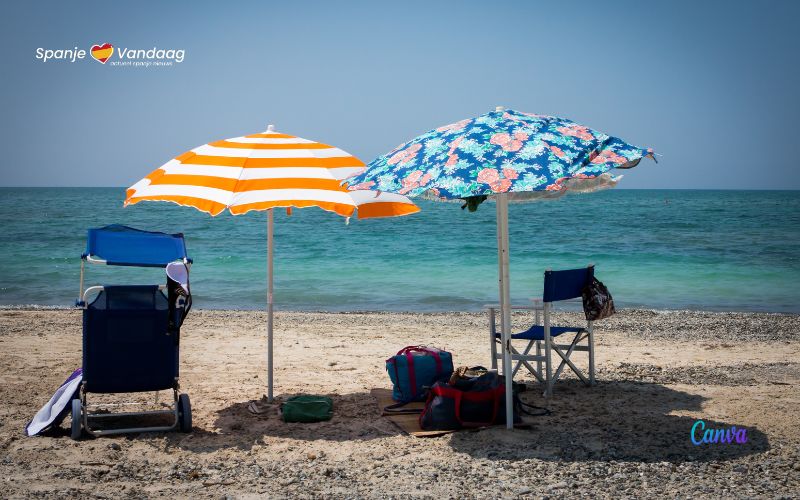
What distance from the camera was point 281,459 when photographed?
13.8ft

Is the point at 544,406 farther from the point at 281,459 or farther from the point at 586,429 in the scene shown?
the point at 281,459

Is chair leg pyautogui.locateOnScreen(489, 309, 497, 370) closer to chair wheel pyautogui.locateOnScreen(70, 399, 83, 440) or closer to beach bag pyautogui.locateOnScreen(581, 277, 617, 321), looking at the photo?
beach bag pyautogui.locateOnScreen(581, 277, 617, 321)

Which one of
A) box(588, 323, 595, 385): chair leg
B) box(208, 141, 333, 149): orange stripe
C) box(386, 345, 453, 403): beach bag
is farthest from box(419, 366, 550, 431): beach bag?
box(208, 141, 333, 149): orange stripe

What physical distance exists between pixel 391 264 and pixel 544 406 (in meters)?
14.5

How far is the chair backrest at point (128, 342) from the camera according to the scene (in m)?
4.49

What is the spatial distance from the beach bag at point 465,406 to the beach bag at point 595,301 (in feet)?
3.94

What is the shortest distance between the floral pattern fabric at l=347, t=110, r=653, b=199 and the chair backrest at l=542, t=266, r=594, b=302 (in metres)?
1.11

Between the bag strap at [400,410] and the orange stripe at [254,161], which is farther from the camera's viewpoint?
the bag strap at [400,410]


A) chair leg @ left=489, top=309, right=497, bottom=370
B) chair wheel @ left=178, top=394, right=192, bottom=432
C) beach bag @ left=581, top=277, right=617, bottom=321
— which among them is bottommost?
chair wheel @ left=178, top=394, right=192, bottom=432

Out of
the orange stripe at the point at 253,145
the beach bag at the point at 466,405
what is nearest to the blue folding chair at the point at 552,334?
the beach bag at the point at 466,405

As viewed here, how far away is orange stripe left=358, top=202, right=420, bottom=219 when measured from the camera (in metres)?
5.39

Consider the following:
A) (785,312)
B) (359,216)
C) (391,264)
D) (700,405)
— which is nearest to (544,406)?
(700,405)

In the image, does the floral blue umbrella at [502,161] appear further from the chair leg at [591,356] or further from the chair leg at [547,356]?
the chair leg at [591,356]

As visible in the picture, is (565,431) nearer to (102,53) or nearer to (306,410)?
(306,410)
